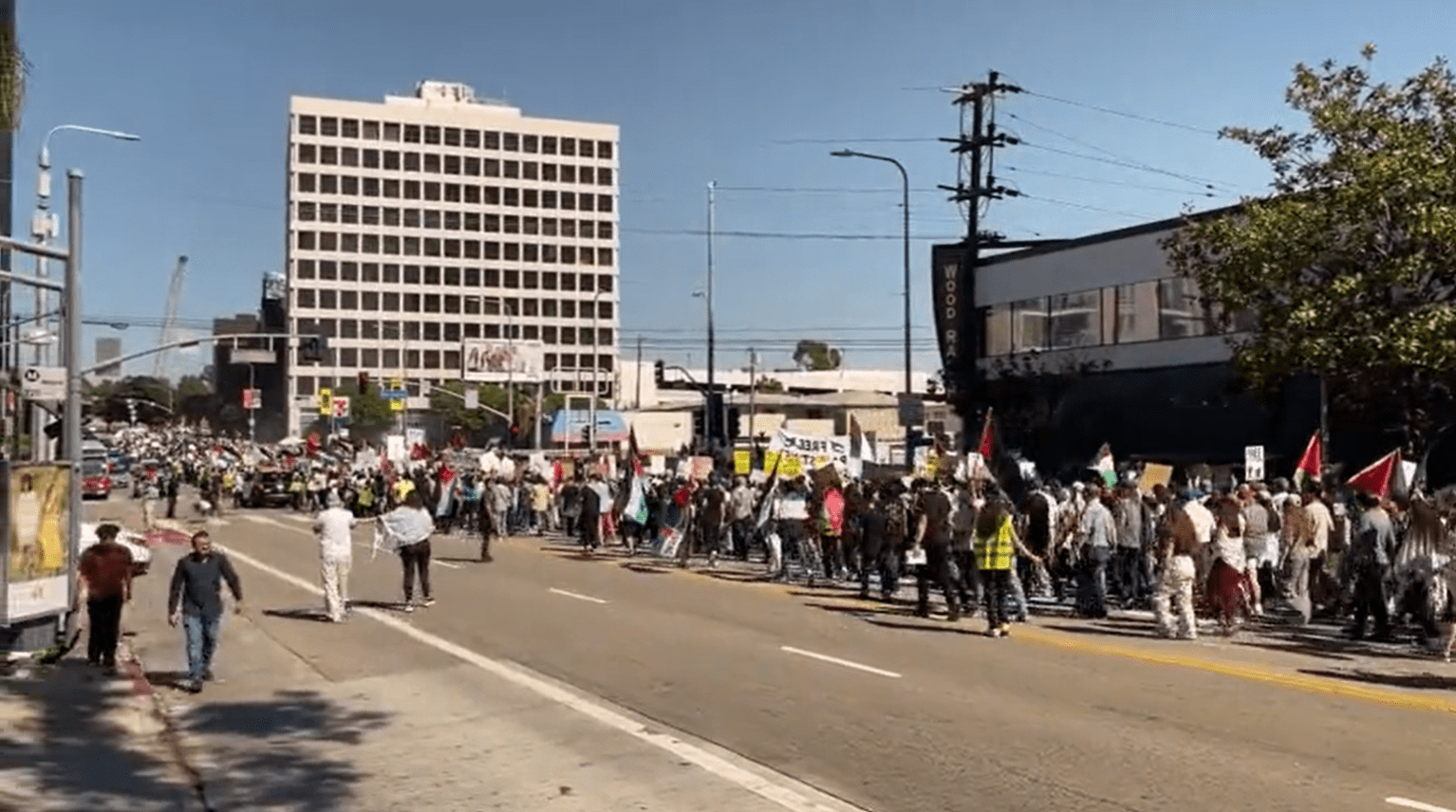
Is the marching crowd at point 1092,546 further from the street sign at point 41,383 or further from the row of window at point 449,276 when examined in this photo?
the row of window at point 449,276

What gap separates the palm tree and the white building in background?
387ft

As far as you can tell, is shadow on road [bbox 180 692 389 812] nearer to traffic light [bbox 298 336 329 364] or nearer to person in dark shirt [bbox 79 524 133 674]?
person in dark shirt [bbox 79 524 133 674]

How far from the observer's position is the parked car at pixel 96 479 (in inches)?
2788

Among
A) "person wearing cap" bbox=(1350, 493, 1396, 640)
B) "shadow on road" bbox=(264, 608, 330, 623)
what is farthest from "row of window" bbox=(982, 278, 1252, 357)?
"shadow on road" bbox=(264, 608, 330, 623)

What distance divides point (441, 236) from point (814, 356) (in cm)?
5596

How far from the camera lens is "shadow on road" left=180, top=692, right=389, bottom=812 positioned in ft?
32.8

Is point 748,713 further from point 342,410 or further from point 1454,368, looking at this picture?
point 342,410

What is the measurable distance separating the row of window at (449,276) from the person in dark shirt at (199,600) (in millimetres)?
121864

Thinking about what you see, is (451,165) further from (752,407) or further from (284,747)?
(284,747)

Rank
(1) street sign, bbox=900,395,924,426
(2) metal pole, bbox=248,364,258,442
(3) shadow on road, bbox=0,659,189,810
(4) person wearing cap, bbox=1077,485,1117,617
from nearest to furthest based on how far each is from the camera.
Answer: (3) shadow on road, bbox=0,659,189,810 < (4) person wearing cap, bbox=1077,485,1117,617 < (1) street sign, bbox=900,395,924,426 < (2) metal pole, bbox=248,364,258,442

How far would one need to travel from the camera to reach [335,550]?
1934 cm

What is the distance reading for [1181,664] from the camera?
15.5m

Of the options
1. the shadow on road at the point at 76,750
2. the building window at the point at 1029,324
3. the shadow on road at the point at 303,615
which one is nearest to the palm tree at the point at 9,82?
the shadow on road at the point at 76,750

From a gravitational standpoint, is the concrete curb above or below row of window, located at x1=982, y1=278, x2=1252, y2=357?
below
